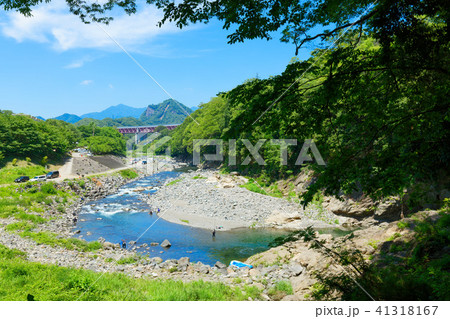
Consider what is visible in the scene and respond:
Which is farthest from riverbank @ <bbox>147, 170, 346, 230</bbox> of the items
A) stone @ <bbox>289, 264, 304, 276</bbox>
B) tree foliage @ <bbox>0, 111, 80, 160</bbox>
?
tree foliage @ <bbox>0, 111, 80, 160</bbox>

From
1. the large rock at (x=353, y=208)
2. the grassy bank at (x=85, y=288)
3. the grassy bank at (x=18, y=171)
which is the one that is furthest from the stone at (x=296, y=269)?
the grassy bank at (x=18, y=171)

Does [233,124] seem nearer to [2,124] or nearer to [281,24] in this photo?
[281,24]

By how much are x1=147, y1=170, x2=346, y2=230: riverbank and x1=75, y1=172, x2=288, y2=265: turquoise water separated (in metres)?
1.39

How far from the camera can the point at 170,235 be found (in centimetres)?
1873

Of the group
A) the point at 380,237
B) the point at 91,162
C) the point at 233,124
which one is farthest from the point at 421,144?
the point at 91,162

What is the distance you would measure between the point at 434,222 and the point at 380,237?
182 cm

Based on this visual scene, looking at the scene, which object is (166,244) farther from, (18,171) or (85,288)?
(18,171)

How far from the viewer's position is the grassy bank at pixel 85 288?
684 centimetres

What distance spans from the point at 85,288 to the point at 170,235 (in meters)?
11.5

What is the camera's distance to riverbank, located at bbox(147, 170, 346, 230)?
68.8 feet

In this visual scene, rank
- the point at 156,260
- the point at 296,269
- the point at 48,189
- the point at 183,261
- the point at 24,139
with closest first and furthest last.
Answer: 1. the point at 296,269
2. the point at 183,261
3. the point at 156,260
4. the point at 48,189
5. the point at 24,139

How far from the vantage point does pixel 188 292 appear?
25.2 ft

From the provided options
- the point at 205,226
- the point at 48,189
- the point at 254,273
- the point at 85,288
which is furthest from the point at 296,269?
the point at 48,189

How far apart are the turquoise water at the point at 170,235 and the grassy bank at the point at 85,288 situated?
230 inches
